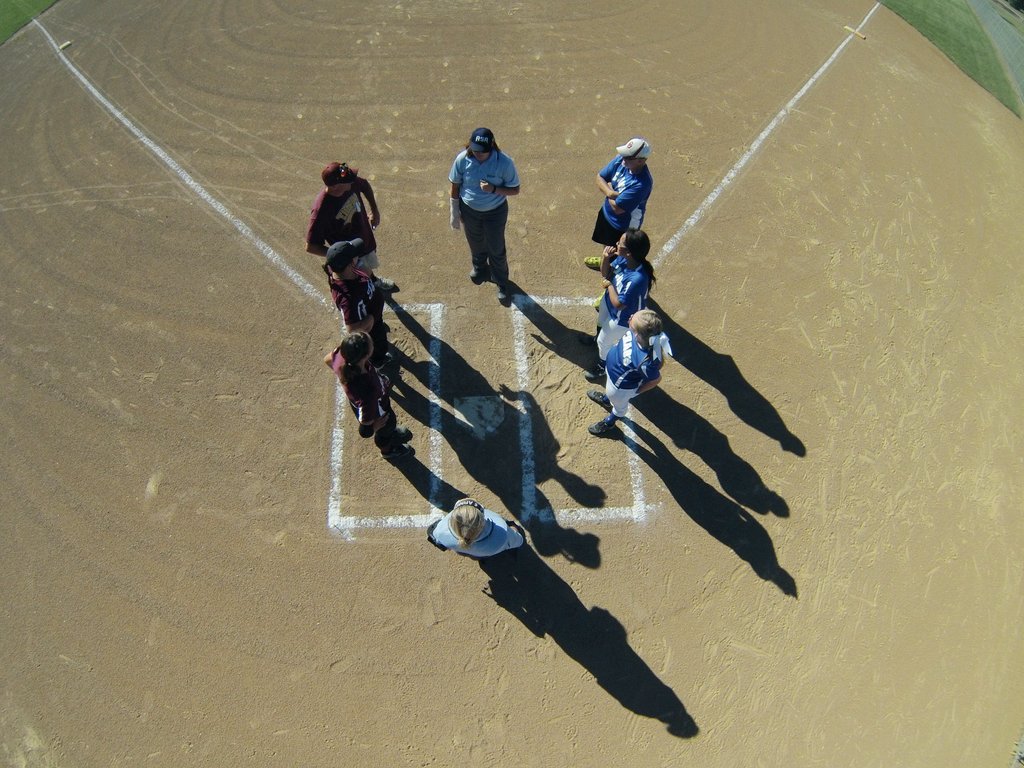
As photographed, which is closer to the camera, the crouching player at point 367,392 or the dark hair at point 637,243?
the crouching player at point 367,392

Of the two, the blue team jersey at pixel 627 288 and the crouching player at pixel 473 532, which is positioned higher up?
the blue team jersey at pixel 627 288

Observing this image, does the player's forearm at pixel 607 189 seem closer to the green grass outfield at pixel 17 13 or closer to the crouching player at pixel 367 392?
the crouching player at pixel 367 392

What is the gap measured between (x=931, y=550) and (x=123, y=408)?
9678 millimetres

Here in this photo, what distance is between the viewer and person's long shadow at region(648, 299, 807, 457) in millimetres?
7182

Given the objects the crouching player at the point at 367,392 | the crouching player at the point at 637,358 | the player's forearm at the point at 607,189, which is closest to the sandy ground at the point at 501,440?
the crouching player at the point at 367,392

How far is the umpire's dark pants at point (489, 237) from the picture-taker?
6.90 metres

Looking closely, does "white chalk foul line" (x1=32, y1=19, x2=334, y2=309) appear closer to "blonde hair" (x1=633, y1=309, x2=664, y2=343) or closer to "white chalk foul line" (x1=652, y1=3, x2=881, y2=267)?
"blonde hair" (x1=633, y1=309, x2=664, y2=343)

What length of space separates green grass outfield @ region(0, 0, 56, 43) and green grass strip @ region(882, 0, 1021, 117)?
Answer: 19.0 m

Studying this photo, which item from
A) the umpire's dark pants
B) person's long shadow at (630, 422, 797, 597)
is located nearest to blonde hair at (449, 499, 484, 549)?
person's long shadow at (630, 422, 797, 597)

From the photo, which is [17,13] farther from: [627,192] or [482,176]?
[627,192]

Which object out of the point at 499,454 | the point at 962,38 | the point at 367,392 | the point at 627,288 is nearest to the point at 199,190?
the point at 367,392

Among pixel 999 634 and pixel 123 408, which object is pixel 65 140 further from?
pixel 999 634

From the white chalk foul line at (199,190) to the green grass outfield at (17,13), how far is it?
1.83m

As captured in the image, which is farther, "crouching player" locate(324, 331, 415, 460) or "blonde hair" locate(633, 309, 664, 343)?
"blonde hair" locate(633, 309, 664, 343)
